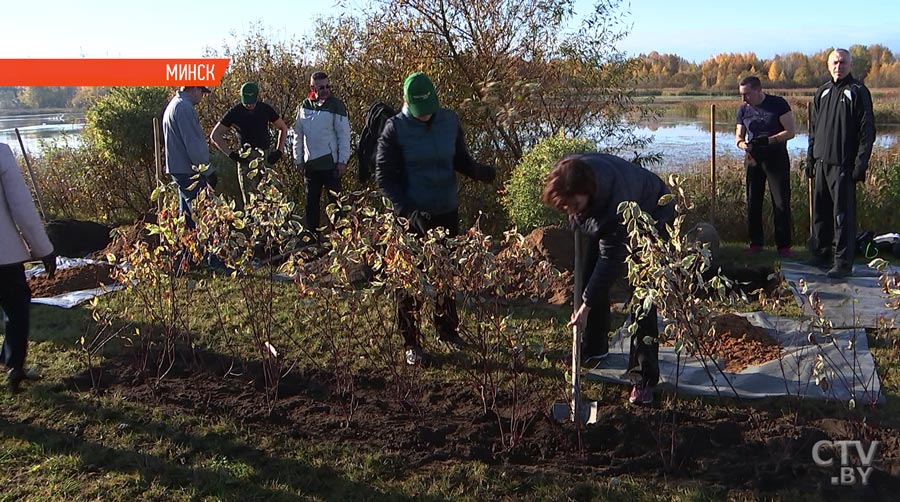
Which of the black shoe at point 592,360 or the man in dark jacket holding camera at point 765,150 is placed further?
the man in dark jacket holding camera at point 765,150

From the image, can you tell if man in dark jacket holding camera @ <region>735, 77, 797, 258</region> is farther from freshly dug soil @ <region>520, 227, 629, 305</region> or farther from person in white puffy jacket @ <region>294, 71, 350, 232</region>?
person in white puffy jacket @ <region>294, 71, 350, 232</region>

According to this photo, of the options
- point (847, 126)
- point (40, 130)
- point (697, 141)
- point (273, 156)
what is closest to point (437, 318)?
point (273, 156)

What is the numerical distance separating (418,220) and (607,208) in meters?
1.20

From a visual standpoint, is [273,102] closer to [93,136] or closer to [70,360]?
[93,136]

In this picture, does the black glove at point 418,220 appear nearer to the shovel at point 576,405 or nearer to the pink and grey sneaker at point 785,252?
the shovel at point 576,405

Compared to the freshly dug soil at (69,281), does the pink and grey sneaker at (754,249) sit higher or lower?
higher

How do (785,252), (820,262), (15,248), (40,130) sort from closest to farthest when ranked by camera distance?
(15,248), (820,262), (785,252), (40,130)

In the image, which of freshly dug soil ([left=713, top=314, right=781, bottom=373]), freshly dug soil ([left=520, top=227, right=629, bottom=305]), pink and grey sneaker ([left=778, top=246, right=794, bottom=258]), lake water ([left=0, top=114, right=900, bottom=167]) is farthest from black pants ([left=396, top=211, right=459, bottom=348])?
lake water ([left=0, top=114, right=900, bottom=167])

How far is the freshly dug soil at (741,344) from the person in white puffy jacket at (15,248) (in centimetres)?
370

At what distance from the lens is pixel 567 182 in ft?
9.82

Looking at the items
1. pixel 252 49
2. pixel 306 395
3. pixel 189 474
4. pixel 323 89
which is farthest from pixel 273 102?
pixel 189 474

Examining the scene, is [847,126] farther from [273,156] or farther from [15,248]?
[15,248]

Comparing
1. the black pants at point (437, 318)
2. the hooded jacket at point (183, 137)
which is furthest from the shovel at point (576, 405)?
the hooded jacket at point (183, 137)

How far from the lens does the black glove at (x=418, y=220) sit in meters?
4.05
